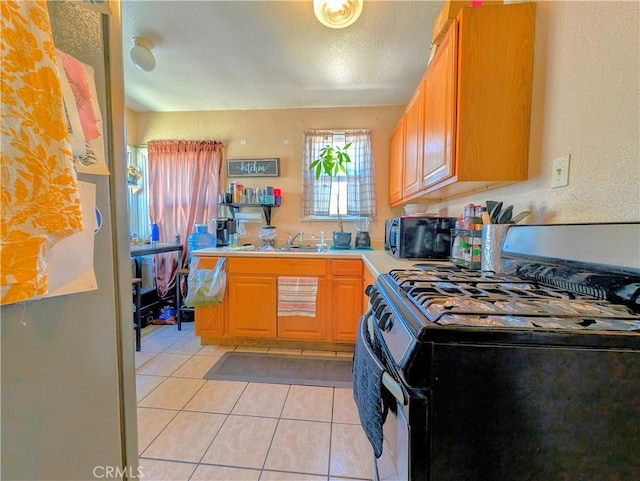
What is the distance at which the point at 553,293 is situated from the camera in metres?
0.77

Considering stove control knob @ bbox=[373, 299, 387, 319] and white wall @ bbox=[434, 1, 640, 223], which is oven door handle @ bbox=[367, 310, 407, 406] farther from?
white wall @ bbox=[434, 1, 640, 223]

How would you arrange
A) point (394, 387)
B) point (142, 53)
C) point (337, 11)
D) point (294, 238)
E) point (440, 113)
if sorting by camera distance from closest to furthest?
point (394, 387) < point (440, 113) < point (337, 11) < point (142, 53) < point (294, 238)

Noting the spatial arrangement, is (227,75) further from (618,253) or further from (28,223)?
(618,253)

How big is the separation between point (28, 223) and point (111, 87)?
402 millimetres

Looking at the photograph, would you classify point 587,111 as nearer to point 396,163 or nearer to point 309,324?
point 396,163

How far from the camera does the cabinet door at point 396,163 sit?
7.70ft

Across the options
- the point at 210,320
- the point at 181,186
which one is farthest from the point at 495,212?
the point at 181,186

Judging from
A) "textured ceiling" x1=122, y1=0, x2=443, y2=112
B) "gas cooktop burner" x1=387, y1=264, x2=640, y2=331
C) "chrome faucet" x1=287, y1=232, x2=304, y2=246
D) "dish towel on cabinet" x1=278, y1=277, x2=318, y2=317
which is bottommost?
"dish towel on cabinet" x1=278, y1=277, x2=318, y2=317

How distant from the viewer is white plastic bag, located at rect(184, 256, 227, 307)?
2.35 metres

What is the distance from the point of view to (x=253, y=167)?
3.04m

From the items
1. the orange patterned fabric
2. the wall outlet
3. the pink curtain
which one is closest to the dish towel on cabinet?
the pink curtain

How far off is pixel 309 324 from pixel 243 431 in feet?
3.30

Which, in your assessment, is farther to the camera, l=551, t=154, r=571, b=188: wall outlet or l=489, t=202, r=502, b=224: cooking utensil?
l=489, t=202, r=502, b=224: cooking utensil

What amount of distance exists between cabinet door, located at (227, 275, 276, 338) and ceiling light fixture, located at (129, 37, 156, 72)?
1.79 metres
